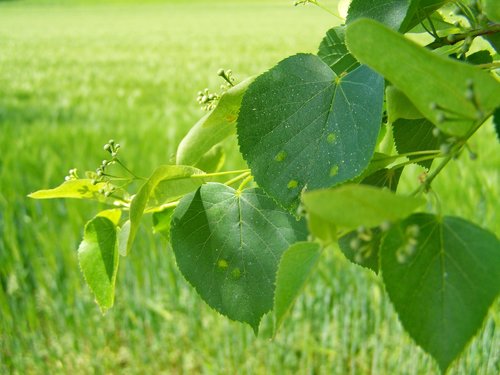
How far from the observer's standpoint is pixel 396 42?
0.22 meters

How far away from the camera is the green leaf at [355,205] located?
194 millimetres

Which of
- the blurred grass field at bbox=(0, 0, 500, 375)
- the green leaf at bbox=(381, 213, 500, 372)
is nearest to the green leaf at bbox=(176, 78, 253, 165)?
the green leaf at bbox=(381, 213, 500, 372)

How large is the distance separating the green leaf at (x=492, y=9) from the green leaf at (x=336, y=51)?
2.8 inches

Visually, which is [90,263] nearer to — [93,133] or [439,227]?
[439,227]

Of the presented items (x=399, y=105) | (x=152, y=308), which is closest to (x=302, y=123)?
(x=399, y=105)

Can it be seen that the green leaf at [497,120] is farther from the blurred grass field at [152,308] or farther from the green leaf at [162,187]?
the blurred grass field at [152,308]

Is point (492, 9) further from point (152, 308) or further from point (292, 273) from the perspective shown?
point (152, 308)

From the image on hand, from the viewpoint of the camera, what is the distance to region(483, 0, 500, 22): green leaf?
0.29 m

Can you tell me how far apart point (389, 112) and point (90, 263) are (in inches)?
7.3

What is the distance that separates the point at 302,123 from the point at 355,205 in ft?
0.37

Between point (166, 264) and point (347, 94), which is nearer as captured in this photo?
point (347, 94)

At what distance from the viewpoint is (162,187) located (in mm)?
340

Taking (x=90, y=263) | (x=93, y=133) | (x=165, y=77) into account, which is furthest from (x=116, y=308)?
(x=165, y=77)

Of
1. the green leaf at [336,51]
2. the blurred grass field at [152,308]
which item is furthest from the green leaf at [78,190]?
the blurred grass field at [152,308]
